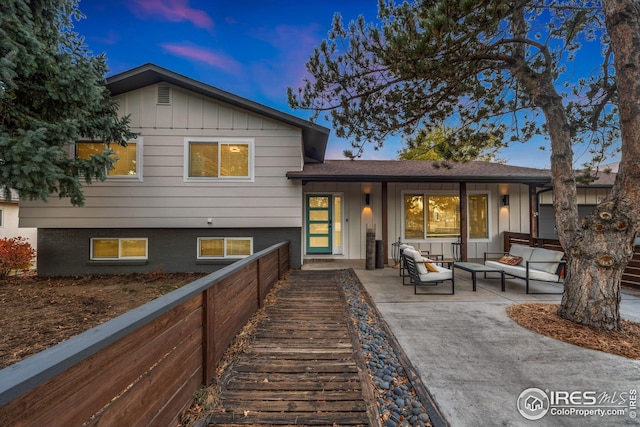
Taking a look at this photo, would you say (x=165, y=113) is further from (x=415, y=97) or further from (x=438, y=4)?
(x=438, y=4)

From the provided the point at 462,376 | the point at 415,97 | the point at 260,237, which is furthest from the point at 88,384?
the point at 260,237

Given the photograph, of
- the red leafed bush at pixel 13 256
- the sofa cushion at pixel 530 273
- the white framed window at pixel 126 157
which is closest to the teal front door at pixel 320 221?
the sofa cushion at pixel 530 273

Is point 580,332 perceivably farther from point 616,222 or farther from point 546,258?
point 546,258

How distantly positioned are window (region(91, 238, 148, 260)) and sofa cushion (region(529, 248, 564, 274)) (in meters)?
9.12

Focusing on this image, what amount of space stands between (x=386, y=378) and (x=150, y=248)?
6.58 m

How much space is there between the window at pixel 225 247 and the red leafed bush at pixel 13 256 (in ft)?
14.9

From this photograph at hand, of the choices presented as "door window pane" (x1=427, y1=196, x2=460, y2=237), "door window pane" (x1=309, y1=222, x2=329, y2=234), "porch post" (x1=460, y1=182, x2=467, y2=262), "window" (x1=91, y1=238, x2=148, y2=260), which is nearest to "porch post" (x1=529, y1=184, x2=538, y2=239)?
"door window pane" (x1=427, y1=196, x2=460, y2=237)

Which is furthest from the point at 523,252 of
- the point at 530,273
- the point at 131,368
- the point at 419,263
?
the point at 131,368

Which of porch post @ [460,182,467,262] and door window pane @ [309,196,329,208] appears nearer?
porch post @ [460,182,467,262]

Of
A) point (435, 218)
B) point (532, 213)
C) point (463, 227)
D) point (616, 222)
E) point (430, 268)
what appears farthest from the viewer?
point (435, 218)

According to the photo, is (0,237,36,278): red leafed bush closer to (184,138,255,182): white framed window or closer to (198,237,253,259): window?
(198,237,253,259): window

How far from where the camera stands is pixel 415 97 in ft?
15.0

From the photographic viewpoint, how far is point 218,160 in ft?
21.6

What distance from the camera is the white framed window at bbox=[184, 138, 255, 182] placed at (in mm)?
6539
